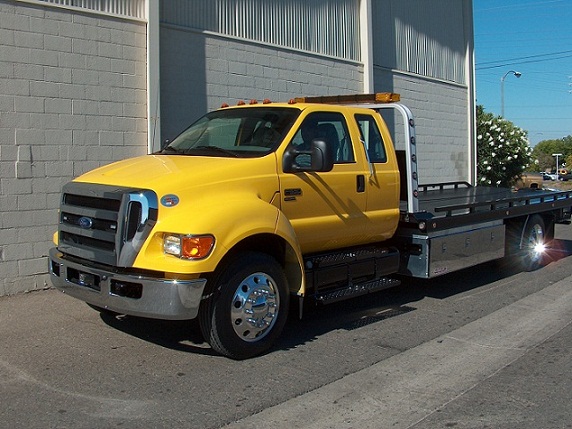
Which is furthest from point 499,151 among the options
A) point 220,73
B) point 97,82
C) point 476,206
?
point 97,82

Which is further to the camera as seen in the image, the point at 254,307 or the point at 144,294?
the point at 254,307

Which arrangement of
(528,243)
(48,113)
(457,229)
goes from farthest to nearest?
(528,243) → (48,113) → (457,229)

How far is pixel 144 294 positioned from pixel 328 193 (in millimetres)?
2241

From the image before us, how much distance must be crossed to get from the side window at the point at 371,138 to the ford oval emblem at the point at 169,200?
262 cm

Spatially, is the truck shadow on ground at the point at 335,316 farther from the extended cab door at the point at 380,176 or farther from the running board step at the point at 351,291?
the extended cab door at the point at 380,176

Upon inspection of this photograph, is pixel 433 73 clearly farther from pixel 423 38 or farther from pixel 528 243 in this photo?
pixel 528 243

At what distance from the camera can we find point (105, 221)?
5.43m

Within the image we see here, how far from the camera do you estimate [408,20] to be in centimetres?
1595

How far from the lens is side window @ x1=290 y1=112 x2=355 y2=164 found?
21.2 feet

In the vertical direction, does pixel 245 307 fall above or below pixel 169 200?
below

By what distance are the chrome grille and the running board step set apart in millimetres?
2003

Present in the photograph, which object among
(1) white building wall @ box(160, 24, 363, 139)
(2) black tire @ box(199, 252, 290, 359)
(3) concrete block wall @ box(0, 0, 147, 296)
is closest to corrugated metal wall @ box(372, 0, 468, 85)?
(1) white building wall @ box(160, 24, 363, 139)

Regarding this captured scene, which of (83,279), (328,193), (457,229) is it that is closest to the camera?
(83,279)

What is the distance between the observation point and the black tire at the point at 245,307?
536 centimetres
